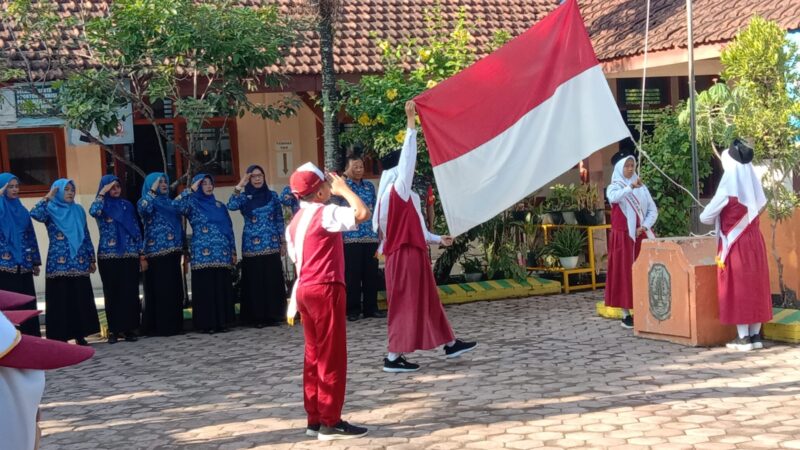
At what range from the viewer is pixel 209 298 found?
1095 centimetres

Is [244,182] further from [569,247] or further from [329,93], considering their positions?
[569,247]

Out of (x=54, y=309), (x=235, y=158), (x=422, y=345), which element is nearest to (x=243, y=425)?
(x=422, y=345)

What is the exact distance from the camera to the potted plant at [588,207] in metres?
13.0

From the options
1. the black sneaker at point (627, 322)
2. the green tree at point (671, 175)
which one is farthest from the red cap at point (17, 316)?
the green tree at point (671, 175)

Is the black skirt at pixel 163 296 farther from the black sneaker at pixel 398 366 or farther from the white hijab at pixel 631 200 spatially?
the white hijab at pixel 631 200

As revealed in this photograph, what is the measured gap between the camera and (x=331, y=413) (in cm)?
615

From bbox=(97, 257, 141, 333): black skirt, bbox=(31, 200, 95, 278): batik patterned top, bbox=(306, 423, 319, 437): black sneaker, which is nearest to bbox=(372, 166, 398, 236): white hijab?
bbox=(306, 423, 319, 437): black sneaker

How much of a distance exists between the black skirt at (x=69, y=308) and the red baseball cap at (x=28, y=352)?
747cm

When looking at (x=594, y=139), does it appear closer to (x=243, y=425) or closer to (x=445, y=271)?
(x=243, y=425)

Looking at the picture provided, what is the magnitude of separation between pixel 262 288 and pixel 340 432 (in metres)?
5.12

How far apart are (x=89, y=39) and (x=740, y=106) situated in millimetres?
6672

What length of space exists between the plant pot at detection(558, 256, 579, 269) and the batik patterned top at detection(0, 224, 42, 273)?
6203 millimetres

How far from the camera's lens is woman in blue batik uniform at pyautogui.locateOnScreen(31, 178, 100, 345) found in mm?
10250

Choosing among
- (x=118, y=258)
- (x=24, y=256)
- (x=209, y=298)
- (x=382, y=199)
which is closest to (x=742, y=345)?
(x=382, y=199)
